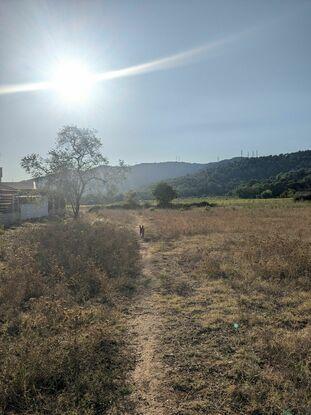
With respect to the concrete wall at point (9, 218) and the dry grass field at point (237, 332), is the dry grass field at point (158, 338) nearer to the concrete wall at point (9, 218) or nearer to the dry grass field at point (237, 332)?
the dry grass field at point (237, 332)

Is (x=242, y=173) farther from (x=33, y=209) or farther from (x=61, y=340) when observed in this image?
(x=61, y=340)

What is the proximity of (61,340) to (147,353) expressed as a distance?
147cm

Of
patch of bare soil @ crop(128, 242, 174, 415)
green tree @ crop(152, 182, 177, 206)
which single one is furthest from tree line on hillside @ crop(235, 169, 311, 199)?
patch of bare soil @ crop(128, 242, 174, 415)

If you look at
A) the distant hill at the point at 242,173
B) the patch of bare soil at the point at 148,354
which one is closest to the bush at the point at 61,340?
the patch of bare soil at the point at 148,354

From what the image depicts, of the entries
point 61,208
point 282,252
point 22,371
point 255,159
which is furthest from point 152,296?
point 255,159

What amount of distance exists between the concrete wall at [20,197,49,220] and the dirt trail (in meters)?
26.1

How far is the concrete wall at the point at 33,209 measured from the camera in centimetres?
3347

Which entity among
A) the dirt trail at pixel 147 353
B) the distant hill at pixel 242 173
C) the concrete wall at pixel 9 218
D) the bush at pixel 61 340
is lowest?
the dirt trail at pixel 147 353

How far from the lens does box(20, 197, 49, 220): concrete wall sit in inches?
1318

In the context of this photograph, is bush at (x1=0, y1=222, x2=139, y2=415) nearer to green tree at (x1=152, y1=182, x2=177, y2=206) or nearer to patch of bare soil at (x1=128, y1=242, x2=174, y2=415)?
patch of bare soil at (x1=128, y1=242, x2=174, y2=415)

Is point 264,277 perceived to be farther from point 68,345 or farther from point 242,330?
point 68,345

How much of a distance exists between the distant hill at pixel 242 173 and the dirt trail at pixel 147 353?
99520mm

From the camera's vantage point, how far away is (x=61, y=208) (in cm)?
4322

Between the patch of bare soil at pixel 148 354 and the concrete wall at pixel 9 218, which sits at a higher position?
the concrete wall at pixel 9 218
